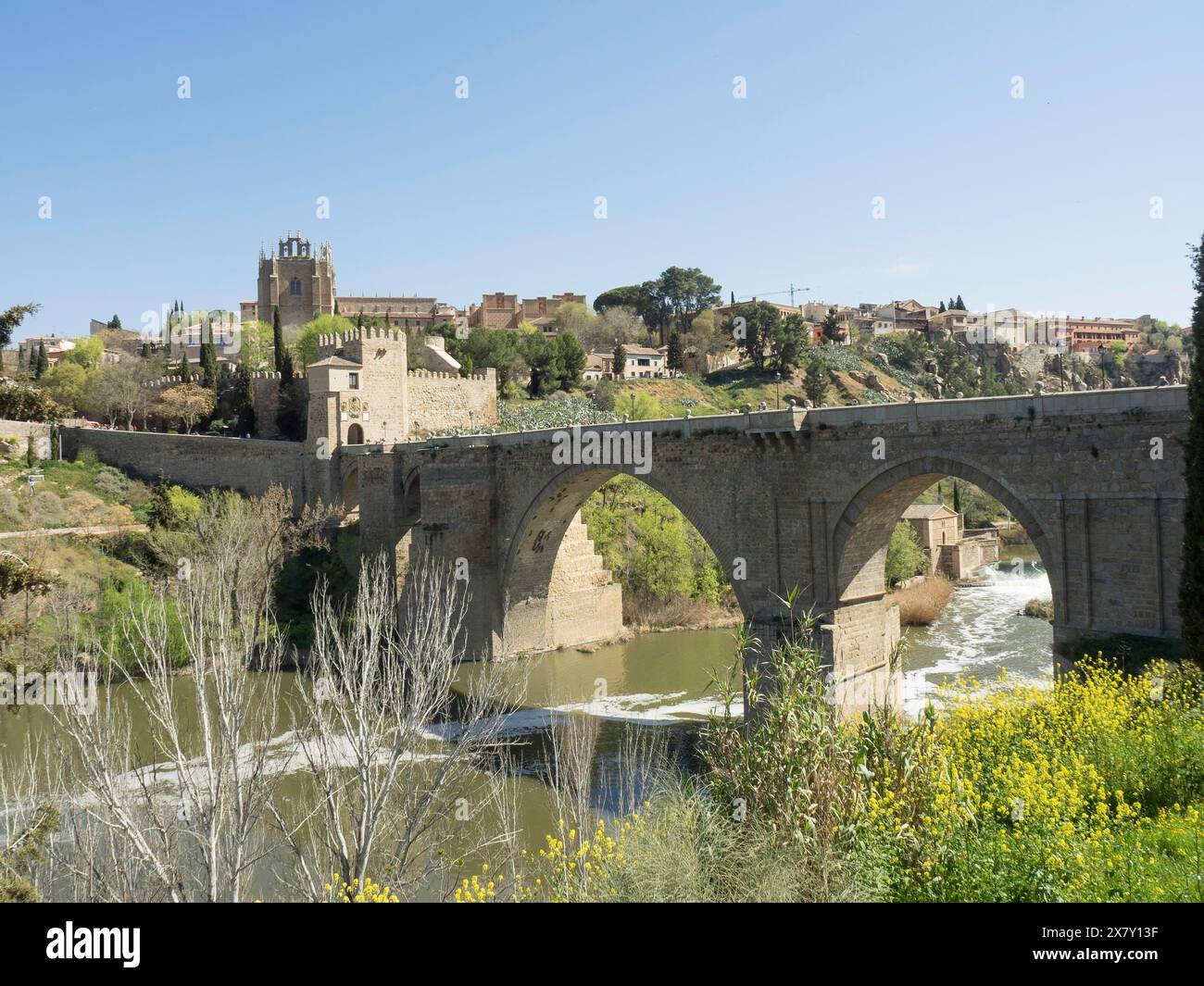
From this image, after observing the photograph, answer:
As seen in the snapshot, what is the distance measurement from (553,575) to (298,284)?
184 ft

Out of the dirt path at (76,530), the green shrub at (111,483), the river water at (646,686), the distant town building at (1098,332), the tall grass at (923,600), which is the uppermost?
the distant town building at (1098,332)

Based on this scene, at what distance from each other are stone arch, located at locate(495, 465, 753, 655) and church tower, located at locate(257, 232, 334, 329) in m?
53.2

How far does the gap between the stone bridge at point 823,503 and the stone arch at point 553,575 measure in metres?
0.06

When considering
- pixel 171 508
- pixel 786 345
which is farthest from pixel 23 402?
pixel 786 345

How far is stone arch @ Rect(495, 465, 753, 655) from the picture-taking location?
2741cm

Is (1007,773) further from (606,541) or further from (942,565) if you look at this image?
(942,565)

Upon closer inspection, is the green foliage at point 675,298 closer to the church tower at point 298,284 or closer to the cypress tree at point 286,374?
the church tower at point 298,284

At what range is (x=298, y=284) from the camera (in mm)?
78000

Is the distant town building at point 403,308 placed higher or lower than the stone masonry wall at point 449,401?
higher

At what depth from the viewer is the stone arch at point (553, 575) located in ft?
89.9

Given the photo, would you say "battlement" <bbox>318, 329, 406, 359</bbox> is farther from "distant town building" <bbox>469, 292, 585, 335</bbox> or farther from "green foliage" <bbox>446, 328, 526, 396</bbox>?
"distant town building" <bbox>469, 292, 585, 335</bbox>

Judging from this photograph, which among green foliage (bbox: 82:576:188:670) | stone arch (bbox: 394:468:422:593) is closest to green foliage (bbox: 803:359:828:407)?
stone arch (bbox: 394:468:422:593)

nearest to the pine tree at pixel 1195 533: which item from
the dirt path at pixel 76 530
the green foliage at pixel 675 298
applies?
the dirt path at pixel 76 530
